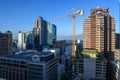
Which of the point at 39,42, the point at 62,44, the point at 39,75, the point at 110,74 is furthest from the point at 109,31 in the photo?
the point at 39,42

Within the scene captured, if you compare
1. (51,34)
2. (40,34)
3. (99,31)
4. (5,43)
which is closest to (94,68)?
(99,31)

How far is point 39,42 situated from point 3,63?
115 ft

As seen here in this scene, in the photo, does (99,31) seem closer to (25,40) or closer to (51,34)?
(25,40)

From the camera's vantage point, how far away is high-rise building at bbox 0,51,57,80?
2005cm

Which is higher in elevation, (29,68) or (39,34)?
(39,34)

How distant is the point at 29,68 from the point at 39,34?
125ft

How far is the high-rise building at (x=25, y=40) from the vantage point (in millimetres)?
58534

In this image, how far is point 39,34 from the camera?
5847 centimetres

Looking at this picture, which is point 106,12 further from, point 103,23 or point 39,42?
point 39,42

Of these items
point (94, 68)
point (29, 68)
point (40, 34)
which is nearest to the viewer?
point (29, 68)

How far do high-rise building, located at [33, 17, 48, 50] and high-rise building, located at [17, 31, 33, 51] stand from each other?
1.74m

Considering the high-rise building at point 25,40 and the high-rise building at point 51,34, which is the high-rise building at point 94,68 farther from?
the high-rise building at point 51,34

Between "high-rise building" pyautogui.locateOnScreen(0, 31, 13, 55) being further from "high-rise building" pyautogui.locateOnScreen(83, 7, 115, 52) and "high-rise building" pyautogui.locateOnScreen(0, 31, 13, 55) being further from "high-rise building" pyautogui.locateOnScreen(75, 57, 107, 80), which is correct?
"high-rise building" pyautogui.locateOnScreen(75, 57, 107, 80)

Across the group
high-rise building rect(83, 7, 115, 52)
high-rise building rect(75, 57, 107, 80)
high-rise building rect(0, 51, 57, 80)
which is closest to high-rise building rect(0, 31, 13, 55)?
high-rise building rect(0, 51, 57, 80)
